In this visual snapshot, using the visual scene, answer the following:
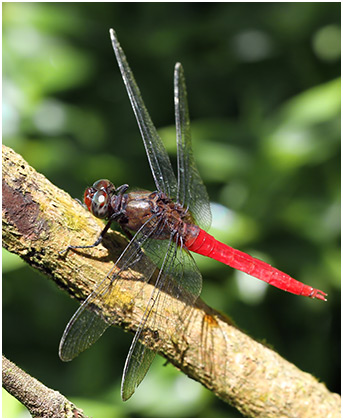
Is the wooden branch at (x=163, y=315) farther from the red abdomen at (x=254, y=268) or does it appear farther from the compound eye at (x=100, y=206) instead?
the red abdomen at (x=254, y=268)

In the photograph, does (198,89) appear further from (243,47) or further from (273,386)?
(273,386)

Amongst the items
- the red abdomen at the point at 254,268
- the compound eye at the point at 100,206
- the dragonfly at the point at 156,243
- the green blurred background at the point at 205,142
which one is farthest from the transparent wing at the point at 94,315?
the green blurred background at the point at 205,142

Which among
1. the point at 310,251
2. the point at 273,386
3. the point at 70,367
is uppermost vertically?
the point at 310,251

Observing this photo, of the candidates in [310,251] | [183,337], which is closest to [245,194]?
[310,251]

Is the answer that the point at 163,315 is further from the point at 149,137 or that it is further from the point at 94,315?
the point at 149,137

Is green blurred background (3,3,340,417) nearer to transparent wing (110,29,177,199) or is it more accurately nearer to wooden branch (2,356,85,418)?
transparent wing (110,29,177,199)

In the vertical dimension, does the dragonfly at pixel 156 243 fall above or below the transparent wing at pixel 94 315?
above

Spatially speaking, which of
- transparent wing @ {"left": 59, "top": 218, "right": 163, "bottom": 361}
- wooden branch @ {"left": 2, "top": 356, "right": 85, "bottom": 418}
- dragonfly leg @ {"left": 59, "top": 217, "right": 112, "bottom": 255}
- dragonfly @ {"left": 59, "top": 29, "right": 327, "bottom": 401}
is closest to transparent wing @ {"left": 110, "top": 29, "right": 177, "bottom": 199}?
dragonfly @ {"left": 59, "top": 29, "right": 327, "bottom": 401}
